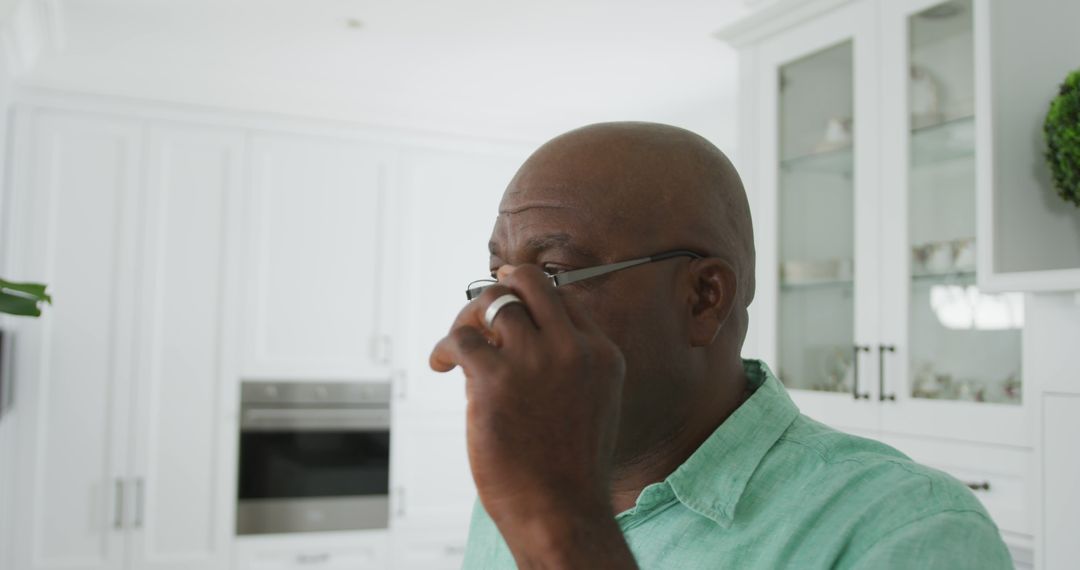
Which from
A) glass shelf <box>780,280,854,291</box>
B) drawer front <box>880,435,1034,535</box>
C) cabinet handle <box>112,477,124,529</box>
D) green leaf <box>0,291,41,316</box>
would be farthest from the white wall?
drawer front <box>880,435,1034,535</box>

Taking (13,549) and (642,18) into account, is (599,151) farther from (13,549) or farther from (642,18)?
(13,549)

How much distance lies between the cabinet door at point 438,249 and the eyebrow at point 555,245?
310cm

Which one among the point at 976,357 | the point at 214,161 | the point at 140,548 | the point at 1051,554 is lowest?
the point at 140,548

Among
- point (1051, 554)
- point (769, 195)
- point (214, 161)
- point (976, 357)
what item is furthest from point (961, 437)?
point (214, 161)

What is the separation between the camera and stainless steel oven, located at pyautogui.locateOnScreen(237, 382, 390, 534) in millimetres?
3521

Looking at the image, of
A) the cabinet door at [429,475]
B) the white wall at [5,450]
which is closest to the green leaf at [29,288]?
the white wall at [5,450]

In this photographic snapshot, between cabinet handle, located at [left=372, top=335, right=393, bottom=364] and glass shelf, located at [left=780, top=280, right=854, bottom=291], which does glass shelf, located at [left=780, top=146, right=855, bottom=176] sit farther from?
cabinet handle, located at [left=372, top=335, right=393, bottom=364]

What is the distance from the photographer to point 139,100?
3430mm

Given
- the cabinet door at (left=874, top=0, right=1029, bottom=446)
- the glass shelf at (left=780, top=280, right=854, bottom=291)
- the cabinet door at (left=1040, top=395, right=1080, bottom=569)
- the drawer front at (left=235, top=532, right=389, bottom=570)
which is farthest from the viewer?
the drawer front at (left=235, top=532, right=389, bottom=570)

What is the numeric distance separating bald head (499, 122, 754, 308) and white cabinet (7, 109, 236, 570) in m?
3.05

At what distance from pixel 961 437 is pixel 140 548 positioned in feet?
9.36

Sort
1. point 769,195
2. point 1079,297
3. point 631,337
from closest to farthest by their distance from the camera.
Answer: point 631,337, point 1079,297, point 769,195

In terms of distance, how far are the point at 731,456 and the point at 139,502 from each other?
3.18m

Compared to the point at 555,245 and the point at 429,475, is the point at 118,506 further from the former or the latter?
the point at 555,245
